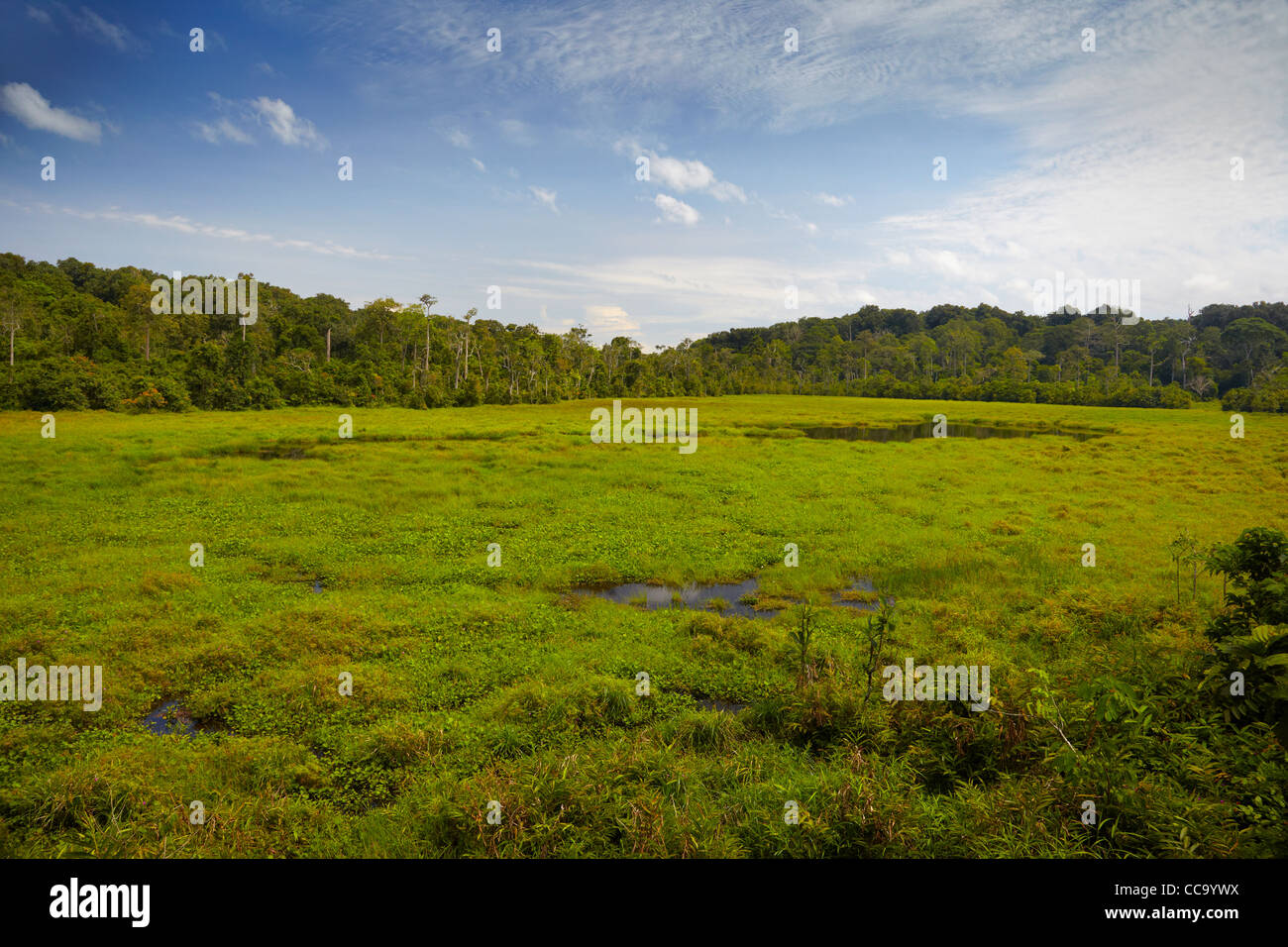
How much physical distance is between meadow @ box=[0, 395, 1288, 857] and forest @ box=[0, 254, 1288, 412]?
3954 cm

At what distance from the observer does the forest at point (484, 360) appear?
59.0 m

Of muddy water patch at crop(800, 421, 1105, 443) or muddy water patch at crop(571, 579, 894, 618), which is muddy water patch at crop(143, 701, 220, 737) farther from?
muddy water patch at crop(800, 421, 1105, 443)

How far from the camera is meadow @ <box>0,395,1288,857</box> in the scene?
5.68 m

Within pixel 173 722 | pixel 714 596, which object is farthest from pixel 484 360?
pixel 173 722

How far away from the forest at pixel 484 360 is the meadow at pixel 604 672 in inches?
1557

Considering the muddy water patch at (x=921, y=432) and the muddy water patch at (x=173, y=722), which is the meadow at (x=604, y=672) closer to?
the muddy water patch at (x=173, y=722)

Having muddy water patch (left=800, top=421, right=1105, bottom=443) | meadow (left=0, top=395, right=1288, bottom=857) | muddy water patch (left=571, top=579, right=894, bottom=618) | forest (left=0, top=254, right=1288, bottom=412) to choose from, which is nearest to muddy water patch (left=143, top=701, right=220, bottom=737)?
meadow (left=0, top=395, right=1288, bottom=857)

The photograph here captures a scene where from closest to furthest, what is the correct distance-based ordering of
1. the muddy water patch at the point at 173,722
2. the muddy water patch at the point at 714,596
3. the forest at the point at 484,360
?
the muddy water patch at the point at 173,722 < the muddy water patch at the point at 714,596 < the forest at the point at 484,360

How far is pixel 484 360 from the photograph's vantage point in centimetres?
8869

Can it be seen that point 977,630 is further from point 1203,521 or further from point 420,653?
point 1203,521

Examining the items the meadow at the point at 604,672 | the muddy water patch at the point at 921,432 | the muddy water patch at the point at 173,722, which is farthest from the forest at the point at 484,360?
the muddy water patch at the point at 173,722

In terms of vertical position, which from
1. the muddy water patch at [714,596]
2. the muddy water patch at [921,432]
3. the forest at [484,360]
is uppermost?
the forest at [484,360]
